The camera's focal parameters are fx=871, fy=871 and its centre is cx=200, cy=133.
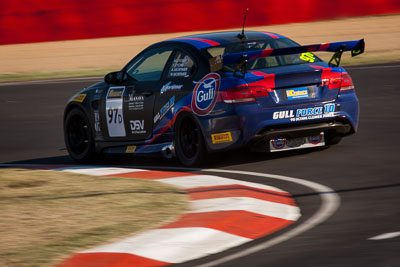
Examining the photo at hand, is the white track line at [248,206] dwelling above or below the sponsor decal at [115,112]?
below

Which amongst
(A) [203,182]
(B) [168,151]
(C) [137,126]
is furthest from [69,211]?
(C) [137,126]

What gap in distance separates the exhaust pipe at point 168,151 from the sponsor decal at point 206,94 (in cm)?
66

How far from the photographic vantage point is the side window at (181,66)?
9.48m

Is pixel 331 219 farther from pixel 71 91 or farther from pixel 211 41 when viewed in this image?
pixel 71 91

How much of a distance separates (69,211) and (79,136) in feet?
14.0

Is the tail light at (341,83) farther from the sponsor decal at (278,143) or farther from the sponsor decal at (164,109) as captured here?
the sponsor decal at (164,109)

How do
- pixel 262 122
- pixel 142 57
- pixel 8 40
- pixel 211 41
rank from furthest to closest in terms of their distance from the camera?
pixel 8 40 → pixel 142 57 → pixel 211 41 → pixel 262 122

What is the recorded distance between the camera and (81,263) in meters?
5.41

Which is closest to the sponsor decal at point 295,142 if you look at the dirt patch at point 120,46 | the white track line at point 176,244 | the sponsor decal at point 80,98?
the sponsor decal at point 80,98

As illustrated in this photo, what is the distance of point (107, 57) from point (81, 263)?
1937cm

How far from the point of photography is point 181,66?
9648mm

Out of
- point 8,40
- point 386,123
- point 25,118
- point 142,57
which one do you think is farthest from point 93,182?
point 8,40

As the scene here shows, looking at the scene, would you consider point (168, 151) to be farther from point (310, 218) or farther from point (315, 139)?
point (310, 218)

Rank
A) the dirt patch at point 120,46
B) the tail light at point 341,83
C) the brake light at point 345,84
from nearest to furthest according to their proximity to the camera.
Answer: the tail light at point 341,83 → the brake light at point 345,84 → the dirt patch at point 120,46
